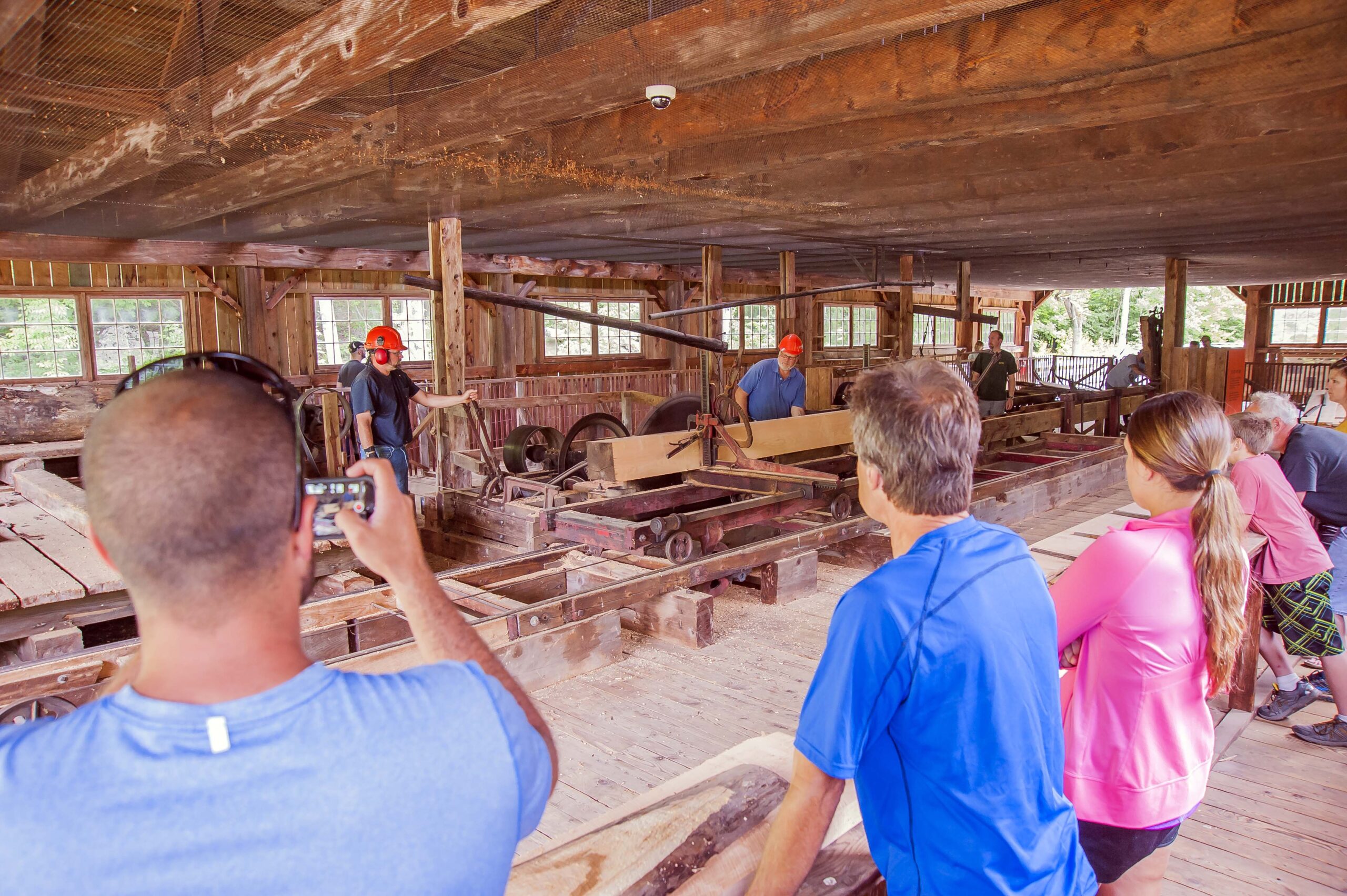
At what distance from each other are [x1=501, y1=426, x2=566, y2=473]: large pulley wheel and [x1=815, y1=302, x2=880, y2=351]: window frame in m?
13.0

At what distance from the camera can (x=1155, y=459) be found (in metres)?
2.05

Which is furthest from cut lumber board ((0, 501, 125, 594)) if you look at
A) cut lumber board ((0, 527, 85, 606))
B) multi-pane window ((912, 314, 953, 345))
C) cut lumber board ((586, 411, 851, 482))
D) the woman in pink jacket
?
multi-pane window ((912, 314, 953, 345))

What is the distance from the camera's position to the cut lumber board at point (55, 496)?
6.33 meters

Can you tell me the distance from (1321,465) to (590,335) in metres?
13.1

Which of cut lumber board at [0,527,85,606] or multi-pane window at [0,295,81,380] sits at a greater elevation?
multi-pane window at [0,295,81,380]

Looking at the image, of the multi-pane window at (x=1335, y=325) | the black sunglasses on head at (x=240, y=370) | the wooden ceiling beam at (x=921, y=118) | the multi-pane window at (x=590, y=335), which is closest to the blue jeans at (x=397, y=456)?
the wooden ceiling beam at (x=921, y=118)

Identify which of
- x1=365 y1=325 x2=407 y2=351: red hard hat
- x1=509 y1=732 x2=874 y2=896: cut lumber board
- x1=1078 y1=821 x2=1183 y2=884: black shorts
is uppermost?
x1=365 y1=325 x2=407 y2=351: red hard hat

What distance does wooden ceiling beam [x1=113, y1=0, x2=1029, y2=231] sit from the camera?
294 centimetres

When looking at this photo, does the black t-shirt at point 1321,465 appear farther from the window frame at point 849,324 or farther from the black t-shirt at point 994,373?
the window frame at point 849,324

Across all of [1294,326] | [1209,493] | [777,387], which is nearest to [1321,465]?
[1209,493]

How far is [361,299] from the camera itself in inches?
520

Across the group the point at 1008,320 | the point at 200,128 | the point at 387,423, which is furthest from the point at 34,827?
the point at 1008,320

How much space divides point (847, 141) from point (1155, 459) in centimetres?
346

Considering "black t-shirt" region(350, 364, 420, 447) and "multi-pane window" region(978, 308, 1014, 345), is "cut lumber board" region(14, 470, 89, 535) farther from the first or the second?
"multi-pane window" region(978, 308, 1014, 345)
